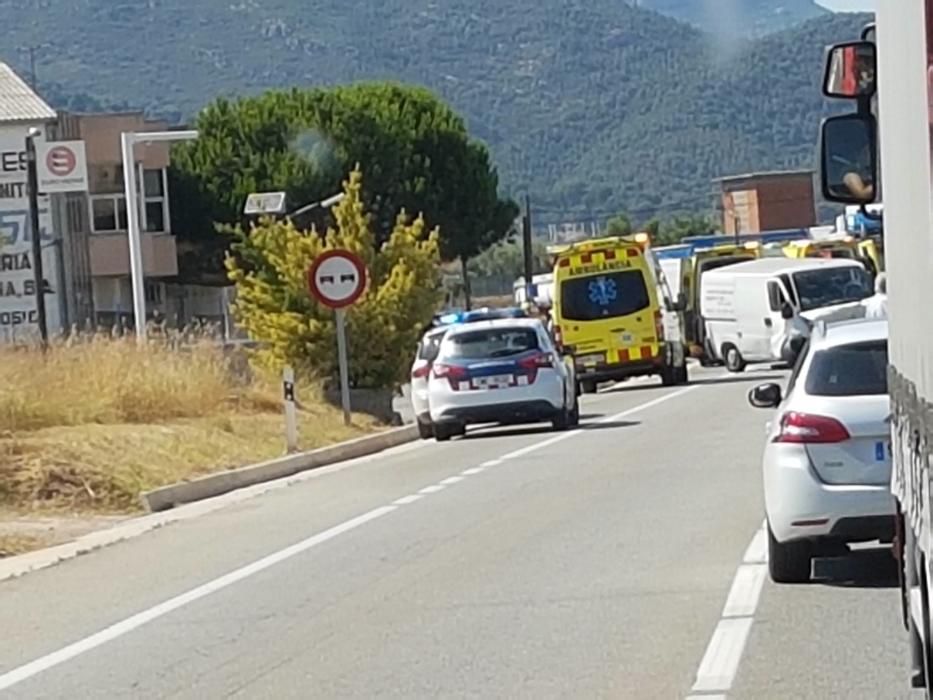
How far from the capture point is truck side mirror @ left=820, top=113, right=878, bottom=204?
882 centimetres

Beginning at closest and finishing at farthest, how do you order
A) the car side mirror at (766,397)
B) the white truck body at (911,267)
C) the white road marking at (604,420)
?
1. the white truck body at (911,267)
2. the car side mirror at (766,397)
3. the white road marking at (604,420)

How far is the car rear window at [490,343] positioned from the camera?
2973cm

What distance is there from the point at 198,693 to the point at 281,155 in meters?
71.9

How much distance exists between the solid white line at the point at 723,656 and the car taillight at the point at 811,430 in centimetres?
116

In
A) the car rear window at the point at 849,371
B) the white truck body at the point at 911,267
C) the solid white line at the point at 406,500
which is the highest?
the white truck body at the point at 911,267

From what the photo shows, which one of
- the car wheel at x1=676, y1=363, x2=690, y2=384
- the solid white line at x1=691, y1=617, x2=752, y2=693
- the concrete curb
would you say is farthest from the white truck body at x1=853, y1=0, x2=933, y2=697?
the car wheel at x1=676, y1=363, x2=690, y2=384

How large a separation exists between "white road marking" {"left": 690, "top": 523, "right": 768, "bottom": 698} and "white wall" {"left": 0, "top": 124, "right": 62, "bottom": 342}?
48942mm

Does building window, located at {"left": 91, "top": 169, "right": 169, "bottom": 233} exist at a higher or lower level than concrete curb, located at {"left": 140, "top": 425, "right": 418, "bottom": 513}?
higher

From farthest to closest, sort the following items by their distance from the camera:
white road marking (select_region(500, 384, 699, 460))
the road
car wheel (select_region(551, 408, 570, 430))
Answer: car wheel (select_region(551, 408, 570, 430)) → white road marking (select_region(500, 384, 699, 460)) → the road

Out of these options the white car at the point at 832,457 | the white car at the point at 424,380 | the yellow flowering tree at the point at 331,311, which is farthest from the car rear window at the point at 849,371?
the yellow flowering tree at the point at 331,311

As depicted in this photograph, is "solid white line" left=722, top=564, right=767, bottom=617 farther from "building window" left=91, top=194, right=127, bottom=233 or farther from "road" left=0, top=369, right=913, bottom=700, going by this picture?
"building window" left=91, top=194, right=127, bottom=233

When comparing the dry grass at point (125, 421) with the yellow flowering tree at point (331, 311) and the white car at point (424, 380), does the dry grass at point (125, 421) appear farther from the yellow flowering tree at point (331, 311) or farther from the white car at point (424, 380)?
the white car at point (424, 380)

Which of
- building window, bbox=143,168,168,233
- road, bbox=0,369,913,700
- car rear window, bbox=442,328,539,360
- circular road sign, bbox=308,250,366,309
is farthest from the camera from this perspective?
building window, bbox=143,168,168,233

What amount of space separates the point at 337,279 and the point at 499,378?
10.0 feet
